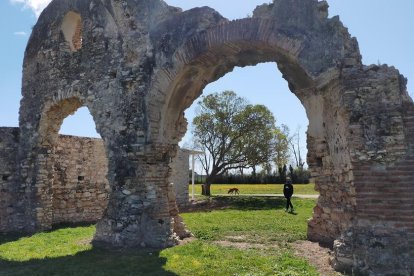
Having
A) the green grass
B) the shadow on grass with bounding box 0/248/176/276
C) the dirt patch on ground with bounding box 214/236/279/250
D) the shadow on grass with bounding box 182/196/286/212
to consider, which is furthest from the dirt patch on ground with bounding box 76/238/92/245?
the shadow on grass with bounding box 182/196/286/212

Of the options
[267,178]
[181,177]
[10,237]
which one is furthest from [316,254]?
[267,178]

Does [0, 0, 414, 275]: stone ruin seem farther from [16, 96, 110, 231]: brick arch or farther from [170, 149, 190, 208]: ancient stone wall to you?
[170, 149, 190, 208]: ancient stone wall

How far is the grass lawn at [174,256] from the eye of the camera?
6199mm

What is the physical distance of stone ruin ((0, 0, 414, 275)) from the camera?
6.05 m

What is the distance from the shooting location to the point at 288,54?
24.2ft

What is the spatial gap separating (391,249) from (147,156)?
502cm

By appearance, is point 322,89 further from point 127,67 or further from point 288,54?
point 127,67

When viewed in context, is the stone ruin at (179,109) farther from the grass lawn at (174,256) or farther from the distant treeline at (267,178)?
the distant treeline at (267,178)

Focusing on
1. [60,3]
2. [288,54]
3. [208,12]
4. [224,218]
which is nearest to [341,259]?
[288,54]

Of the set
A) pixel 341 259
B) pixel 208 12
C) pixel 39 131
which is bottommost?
pixel 341 259

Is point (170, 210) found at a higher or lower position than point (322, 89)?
lower

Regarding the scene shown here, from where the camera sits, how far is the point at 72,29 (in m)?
11.1

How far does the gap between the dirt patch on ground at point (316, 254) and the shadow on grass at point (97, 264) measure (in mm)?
2421

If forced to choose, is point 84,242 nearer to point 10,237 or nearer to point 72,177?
point 10,237
